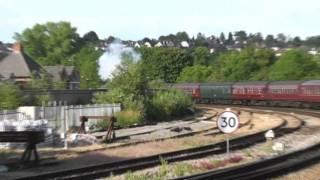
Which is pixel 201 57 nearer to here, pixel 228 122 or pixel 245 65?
pixel 245 65

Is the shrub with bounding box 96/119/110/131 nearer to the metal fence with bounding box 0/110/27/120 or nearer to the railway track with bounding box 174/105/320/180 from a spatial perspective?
the metal fence with bounding box 0/110/27/120

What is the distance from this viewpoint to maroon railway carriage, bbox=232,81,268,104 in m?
65.6

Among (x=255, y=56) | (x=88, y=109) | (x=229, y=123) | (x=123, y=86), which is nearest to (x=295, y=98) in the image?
(x=123, y=86)

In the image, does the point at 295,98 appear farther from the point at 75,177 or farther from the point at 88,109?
the point at 75,177

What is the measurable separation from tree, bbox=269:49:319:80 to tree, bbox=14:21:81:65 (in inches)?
2158

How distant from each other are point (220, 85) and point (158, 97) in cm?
2897

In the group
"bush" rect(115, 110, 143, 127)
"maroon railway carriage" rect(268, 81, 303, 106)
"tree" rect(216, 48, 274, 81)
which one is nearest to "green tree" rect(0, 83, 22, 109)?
"bush" rect(115, 110, 143, 127)

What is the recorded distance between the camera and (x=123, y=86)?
4269 cm

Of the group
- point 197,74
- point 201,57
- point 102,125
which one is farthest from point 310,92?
point 201,57

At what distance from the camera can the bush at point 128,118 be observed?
35.8 meters

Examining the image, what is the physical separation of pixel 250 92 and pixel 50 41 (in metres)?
78.1

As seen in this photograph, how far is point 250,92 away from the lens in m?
68.2

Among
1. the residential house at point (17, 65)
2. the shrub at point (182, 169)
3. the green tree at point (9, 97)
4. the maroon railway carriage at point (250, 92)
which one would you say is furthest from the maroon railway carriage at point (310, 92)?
the shrub at point (182, 169)

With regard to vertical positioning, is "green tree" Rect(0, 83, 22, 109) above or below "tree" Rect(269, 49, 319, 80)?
below
